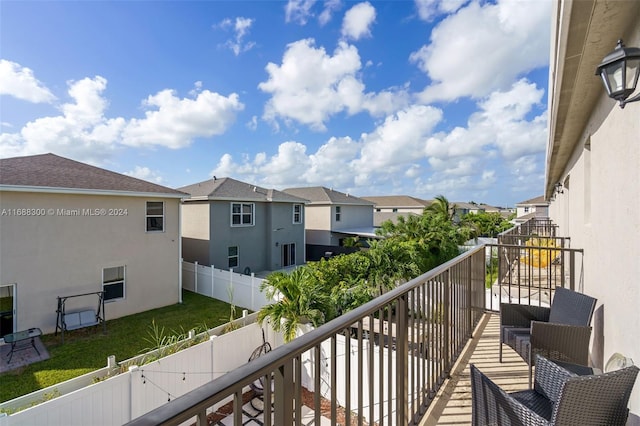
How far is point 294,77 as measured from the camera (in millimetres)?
10914

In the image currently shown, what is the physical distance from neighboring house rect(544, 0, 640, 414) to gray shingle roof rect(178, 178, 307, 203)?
14123mm

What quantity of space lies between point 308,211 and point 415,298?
22.5 meters

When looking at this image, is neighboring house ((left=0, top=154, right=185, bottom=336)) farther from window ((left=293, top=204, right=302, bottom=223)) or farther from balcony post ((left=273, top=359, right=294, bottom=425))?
balcony post ((left=273, top=359, right=294, bottom=425))

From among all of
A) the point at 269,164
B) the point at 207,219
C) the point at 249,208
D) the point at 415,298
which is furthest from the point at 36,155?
the point at 269,164

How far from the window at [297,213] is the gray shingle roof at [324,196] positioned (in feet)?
10.5

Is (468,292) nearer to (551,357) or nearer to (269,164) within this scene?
(551,357)

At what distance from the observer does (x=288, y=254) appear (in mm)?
19594

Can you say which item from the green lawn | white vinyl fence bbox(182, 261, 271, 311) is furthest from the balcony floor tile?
the green lawn

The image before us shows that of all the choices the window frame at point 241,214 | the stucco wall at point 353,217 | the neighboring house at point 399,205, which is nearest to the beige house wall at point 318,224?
the stucco wall at point 353,217

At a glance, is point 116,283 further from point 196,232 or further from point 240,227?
point 240,227

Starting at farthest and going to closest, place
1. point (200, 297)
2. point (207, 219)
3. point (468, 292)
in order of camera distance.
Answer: point (207, 219), point (200, 297), point (468, 292)

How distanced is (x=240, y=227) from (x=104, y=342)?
28.7ft

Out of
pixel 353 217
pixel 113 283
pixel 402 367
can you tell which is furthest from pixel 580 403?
pixel 353 217

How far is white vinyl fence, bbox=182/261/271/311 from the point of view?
11.2 meters
